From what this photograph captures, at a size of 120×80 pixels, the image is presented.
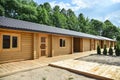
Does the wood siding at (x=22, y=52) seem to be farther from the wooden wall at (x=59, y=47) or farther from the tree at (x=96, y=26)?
the tree at (x=96, y=26)

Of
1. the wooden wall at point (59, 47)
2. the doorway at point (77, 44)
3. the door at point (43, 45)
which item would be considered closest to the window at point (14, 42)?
the door at point (43, 45)

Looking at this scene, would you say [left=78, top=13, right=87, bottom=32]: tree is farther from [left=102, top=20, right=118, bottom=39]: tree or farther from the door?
the door

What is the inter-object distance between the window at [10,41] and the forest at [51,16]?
20050 millimetres

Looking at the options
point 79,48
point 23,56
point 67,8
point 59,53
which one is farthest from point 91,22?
point 23,56

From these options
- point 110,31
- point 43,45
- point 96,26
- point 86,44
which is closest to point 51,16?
point 86,44

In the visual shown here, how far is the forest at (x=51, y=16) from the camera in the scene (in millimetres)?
29612

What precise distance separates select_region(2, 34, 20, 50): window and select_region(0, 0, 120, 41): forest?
65.8 ft

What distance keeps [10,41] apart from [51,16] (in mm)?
33859

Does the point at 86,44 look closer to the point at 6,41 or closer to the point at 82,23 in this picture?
the point at 6,41

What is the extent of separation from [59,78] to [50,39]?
665 cm

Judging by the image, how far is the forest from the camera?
2961 centimetres

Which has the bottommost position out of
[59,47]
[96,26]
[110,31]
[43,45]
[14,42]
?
[59,47]

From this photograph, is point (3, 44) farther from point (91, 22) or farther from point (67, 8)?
point (91, 22)

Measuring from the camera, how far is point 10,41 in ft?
30.0
